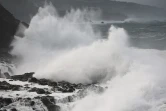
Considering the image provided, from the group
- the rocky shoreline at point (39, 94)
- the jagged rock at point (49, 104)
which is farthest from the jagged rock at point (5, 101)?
the jagged rock at point (49, 104)

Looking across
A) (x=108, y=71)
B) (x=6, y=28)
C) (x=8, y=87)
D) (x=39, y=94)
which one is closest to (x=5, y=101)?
(x=39, y=94)

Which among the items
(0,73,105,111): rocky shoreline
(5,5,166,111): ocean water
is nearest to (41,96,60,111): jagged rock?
(0,73,105,111): rocky shoreline

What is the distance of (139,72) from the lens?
23.1 meters

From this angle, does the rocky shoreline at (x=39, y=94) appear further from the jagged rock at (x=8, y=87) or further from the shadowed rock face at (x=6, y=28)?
the shadowed rock face at (x=6, y=28)

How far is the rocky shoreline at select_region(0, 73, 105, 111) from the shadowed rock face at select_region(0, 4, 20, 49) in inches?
568

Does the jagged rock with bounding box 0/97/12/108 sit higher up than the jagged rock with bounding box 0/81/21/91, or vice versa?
the jagged rock with bounding box 0/81/21/91

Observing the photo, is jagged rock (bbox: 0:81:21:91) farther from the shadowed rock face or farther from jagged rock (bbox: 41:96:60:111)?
the shadowed rock face

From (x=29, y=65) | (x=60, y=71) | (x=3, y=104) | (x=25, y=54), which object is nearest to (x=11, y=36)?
(x=25, y=54)

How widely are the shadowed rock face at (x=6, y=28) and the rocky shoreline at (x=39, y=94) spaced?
14.4 metres

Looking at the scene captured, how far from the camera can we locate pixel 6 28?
123 ft

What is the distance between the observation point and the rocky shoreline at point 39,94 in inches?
668

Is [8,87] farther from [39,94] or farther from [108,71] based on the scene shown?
[108,71]

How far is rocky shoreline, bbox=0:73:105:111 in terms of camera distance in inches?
668

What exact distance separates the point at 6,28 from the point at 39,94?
20.8 meters
